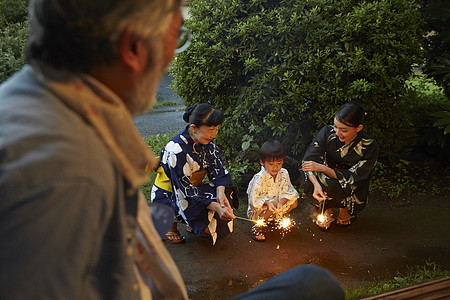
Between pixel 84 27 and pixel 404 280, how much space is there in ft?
11.9

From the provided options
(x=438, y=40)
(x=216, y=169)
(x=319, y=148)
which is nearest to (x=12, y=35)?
(x=216, y=169)

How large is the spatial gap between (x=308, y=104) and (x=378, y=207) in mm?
1651

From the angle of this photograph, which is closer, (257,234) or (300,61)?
(257,234)

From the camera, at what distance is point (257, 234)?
14.9 ft

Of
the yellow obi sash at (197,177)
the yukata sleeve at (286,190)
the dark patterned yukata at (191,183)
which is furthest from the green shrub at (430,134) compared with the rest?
the yellow obi sash at (197,177)

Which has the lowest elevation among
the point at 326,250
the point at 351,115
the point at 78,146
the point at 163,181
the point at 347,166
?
the point at 326,250

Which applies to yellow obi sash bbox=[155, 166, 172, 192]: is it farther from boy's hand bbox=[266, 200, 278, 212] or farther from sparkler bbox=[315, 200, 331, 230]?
sparkler bbox=[315, 200, 331, 230]

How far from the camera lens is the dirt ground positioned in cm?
386

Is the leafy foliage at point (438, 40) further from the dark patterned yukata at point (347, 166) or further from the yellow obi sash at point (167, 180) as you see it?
the yellow obi sash at point (167, 180)

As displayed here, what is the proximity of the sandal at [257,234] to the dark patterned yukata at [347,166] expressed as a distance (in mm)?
780

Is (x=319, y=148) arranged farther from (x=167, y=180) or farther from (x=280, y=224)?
(x=167, y=180)

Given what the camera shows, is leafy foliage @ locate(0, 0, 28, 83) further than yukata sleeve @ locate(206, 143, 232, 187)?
Yes

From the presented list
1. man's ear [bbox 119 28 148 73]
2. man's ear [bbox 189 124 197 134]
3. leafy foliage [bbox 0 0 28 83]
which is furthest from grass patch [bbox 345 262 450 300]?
leafy foliage [bbox 0 0 28 83]

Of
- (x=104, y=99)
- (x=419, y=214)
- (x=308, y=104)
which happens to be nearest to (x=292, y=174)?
(x=308, y=104)
